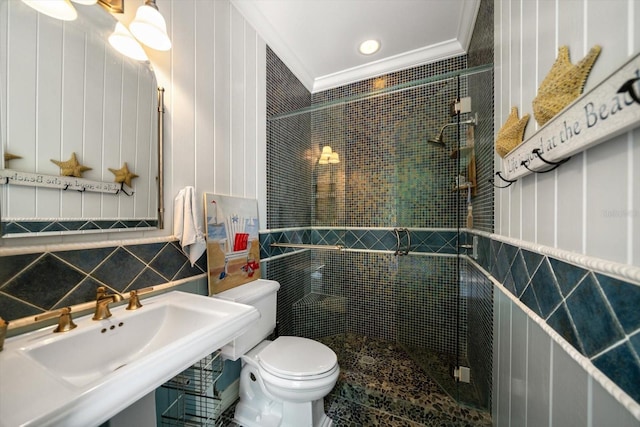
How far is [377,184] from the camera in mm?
2131

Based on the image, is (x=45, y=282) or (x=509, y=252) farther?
(x=509, y=252)

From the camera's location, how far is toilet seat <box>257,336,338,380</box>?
1.18 metres

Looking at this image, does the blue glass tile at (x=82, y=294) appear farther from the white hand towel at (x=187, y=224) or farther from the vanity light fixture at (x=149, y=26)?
the vanity light fixture at (x=149, y=26)

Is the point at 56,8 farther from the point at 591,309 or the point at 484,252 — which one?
the point at 484,252

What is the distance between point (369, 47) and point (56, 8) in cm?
197

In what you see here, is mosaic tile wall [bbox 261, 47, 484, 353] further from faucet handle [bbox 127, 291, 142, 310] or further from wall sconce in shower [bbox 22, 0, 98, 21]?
wall sconce in shower [bbox 22, 0, 98, 21]

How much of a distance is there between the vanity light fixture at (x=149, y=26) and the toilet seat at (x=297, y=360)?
5.35 feet

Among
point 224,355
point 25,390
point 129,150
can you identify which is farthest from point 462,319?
point 129,150

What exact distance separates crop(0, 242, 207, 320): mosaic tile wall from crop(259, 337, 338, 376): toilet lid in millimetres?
675

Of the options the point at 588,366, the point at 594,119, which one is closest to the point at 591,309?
the point at 588,366

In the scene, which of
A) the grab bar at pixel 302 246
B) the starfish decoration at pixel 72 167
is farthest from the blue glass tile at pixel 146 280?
the grab bar at pixel 302 246

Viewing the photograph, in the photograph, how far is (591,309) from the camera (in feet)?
1.62

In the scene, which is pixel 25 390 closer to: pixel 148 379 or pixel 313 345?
pixel 148 379

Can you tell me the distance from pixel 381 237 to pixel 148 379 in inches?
73.9
